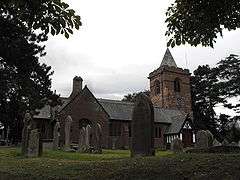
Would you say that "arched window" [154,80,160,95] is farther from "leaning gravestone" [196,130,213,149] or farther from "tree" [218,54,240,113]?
"leaning gravestone" [196,130,213,149]

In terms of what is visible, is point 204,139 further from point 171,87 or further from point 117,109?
point 171,87

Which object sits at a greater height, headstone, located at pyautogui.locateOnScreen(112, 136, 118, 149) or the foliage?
the foliage

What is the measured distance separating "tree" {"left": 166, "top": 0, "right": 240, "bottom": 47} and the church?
31.7 m

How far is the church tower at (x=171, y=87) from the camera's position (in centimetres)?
6650

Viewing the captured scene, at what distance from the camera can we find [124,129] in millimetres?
50781

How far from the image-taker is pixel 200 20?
10156 millimetres

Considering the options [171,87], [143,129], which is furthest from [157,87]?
[143,129]

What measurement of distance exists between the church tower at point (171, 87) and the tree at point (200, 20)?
2169 inches

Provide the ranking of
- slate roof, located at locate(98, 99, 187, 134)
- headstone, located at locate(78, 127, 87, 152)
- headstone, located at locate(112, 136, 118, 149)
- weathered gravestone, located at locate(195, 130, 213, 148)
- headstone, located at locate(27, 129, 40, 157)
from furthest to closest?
slate roof, located at locate(98, 99, 187, 134) → headstone, located at locate(112, 136, 118, 149) → headstone, located at locate(78, 127, 87, 152) → weathered gravestone, located at locate(195, 130, 213, 148) → headstone, located at locate(27, 129, 40, 157)

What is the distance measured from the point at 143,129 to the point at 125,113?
37694 mm

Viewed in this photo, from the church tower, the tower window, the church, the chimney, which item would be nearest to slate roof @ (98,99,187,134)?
the church

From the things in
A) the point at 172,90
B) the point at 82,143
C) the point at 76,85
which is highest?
the point at 172,90

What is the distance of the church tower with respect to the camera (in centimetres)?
6650

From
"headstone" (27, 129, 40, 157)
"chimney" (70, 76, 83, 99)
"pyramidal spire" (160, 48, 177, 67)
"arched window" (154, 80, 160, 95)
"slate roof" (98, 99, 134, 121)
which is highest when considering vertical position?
"pyramidal spire" (160, 48, 177, 67)
